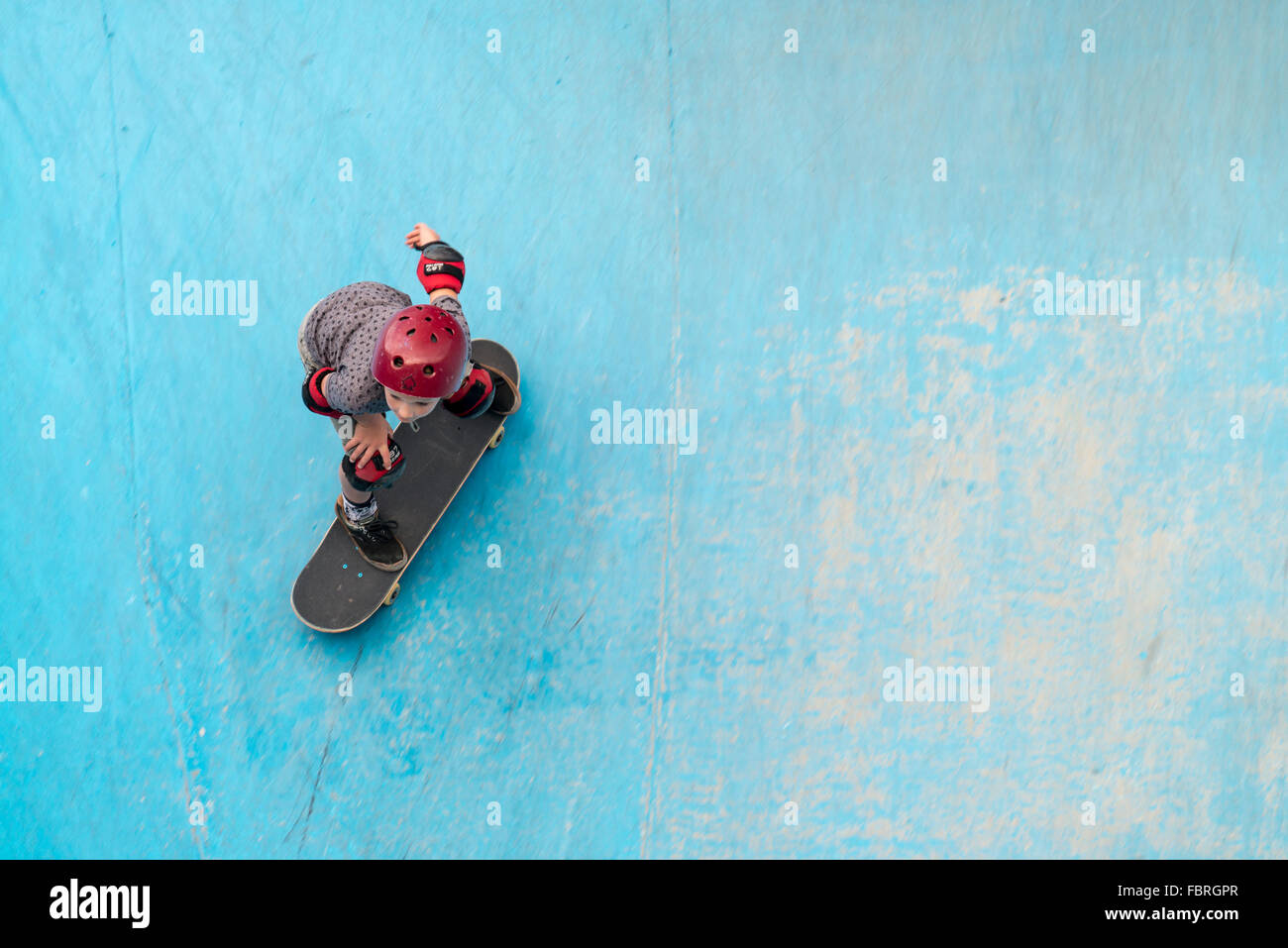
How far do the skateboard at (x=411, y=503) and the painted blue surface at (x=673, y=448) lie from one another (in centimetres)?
15

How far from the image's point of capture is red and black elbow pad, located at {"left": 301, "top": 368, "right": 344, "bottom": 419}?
261cm

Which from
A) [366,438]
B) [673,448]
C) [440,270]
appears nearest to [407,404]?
[366,438]

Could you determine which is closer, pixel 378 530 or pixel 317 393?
pixel 317 393

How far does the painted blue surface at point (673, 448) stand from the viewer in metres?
3.38

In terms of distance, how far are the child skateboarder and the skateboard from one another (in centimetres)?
18

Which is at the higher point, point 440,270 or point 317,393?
point 440,270

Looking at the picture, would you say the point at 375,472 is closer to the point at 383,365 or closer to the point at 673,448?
the point at 383,365

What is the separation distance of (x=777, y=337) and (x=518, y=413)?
1.02 meters

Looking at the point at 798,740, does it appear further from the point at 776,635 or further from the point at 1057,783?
the point at 1057,783

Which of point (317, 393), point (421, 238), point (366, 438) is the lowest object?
point (366, 438)

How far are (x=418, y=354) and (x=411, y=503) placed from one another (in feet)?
3.41

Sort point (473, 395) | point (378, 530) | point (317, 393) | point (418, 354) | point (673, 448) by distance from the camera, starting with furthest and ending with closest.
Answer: point (673, 448) < point (378, 530) < point (473, 395) < point (317, 393) < point (418, 354)

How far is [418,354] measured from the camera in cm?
237

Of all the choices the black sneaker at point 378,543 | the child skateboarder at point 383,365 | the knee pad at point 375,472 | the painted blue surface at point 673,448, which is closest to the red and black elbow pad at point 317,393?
the child skateboarder at point 383,365
